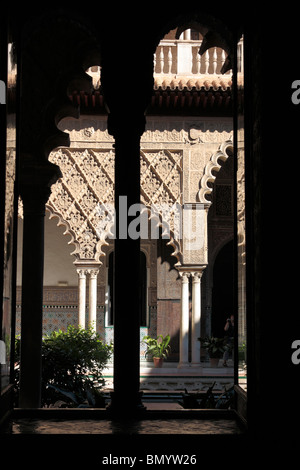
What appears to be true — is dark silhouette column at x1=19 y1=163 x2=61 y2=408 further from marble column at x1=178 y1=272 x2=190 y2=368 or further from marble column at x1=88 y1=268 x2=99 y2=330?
marble column at x1=178 y1=272 x2=190 y2=368

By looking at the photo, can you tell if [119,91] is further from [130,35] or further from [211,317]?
[211,317]

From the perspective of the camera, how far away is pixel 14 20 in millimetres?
3049

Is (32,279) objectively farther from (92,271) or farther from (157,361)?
(157,361)

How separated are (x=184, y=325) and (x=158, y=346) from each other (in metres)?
1.35

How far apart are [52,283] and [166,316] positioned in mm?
2932

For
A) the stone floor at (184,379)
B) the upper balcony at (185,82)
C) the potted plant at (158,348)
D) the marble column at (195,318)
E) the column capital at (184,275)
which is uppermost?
the upper balcony at (185,82)

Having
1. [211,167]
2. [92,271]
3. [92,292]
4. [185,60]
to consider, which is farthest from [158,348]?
[185,60]

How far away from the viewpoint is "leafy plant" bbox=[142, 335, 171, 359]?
13891mm

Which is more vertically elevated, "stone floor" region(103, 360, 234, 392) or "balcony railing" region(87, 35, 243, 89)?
"balcony railing" region(87, 35, 243, 89)

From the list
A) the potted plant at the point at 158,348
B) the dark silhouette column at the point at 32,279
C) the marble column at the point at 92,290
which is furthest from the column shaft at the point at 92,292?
the dark silhouette column at the point at 32,279

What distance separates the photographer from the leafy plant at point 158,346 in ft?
45.6

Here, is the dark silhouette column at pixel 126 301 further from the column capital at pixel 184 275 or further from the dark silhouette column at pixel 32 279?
the column capital at pixel 184 275

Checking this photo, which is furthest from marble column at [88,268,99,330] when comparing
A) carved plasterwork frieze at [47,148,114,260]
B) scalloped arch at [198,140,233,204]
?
scalloped arch at [198,140,233,204]

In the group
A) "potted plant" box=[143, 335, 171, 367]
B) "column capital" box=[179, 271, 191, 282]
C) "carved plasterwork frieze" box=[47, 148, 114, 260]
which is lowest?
"potted plant" box=[143, 335, 171, 367]
